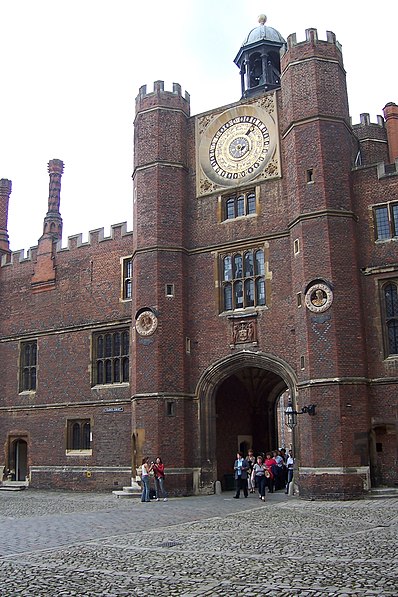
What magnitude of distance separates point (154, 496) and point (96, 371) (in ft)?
23.7

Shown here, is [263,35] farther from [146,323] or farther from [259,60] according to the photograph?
[146,323]

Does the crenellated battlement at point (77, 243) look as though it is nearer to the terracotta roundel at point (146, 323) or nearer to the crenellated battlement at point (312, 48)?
the terracotta roundel at point (146, 323)

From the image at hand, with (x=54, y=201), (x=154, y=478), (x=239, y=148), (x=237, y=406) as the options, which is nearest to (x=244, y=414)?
(x=237, y=406)

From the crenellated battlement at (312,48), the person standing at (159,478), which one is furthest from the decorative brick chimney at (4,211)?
the crenellated battlement at (312,48)

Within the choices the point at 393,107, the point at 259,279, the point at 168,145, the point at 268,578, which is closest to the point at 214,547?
the point at 268,578

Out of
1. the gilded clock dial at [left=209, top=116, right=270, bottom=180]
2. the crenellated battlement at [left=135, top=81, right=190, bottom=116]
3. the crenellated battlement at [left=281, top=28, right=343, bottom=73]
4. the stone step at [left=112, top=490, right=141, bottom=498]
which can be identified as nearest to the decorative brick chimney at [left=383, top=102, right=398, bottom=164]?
the crenellated battlement at [left=281, top=28, right=343, bottom=73]

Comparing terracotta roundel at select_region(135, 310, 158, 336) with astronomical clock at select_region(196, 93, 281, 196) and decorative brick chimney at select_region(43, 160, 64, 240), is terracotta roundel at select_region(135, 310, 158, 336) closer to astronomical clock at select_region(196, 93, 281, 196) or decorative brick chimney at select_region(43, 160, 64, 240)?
astronomical clock at select_region(196, 93, 281, 196)

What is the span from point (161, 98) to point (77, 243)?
7.42m

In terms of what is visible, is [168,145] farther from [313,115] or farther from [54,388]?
[54,388]

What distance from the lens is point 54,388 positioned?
28.2 meters

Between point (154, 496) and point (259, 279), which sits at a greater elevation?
point (259, 279)

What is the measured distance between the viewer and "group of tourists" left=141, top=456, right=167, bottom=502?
68.8ft

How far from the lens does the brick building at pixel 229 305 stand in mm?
20609

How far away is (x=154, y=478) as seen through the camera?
2212 cm
